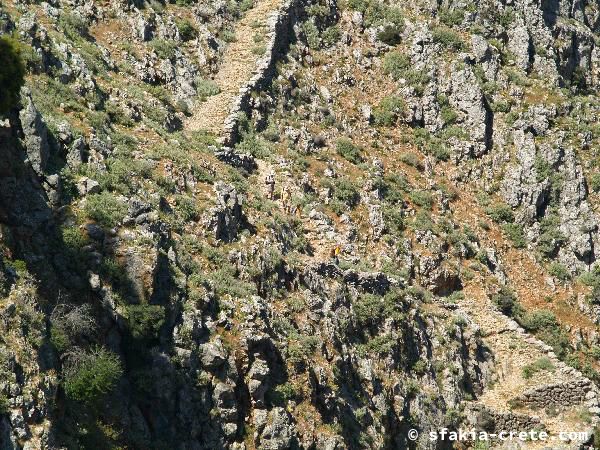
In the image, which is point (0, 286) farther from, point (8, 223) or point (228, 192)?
point (228, 192)

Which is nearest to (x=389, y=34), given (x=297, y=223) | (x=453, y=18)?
(x=453, y=18)

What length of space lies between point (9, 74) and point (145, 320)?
8180 mm

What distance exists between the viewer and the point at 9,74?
2442cm

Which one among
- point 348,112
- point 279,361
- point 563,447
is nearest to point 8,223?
point 279,361

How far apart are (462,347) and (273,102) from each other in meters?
16.3

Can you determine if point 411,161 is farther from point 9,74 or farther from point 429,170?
point 9,74

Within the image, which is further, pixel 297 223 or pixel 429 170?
pixel 429 170

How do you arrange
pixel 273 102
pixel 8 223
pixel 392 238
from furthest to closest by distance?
pixel 273 102
pixel 392 238
pixel 8 223

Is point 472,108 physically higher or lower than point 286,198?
higher

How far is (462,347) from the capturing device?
3594cm

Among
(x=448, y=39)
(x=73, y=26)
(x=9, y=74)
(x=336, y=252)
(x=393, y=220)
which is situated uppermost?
(x=448, y=39)

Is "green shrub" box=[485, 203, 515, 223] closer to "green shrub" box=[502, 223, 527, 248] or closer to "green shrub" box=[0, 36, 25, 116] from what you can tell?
"green shrub" box=[502, 223, 527, 248]

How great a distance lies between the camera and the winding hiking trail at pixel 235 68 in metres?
41.5

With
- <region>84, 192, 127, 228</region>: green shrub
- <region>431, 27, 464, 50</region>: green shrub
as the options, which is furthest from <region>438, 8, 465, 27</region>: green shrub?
<region>84, 192, 127, 228</region>: green shrub
